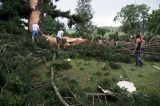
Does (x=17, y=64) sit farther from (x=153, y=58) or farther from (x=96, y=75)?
(x=153, y=58)

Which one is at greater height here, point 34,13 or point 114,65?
point 34,13

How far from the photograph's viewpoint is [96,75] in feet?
38.3

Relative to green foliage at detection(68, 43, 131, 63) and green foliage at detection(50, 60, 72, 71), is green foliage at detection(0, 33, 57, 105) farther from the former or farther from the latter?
green foliage at detection(68, 43, 131, 63)

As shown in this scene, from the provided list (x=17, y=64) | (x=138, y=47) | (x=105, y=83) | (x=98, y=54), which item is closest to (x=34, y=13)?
(x=98, y=54)

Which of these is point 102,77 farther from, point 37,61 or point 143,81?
point 37,61

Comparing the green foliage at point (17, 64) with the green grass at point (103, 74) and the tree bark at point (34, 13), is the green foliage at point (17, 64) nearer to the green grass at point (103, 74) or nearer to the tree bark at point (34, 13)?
the green grass at point (103, 74)

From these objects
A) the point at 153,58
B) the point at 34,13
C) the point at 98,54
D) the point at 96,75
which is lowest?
the point at 96,75

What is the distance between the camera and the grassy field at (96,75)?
1051 cm

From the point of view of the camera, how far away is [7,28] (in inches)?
616

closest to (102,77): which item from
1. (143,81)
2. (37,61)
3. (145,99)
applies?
(143,81)

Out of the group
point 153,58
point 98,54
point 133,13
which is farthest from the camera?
point 133,13

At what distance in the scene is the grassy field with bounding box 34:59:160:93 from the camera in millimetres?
10511

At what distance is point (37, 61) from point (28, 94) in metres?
3.97

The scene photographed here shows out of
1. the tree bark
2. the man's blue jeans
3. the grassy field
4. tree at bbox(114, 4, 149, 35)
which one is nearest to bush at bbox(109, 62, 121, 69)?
the grassy field
